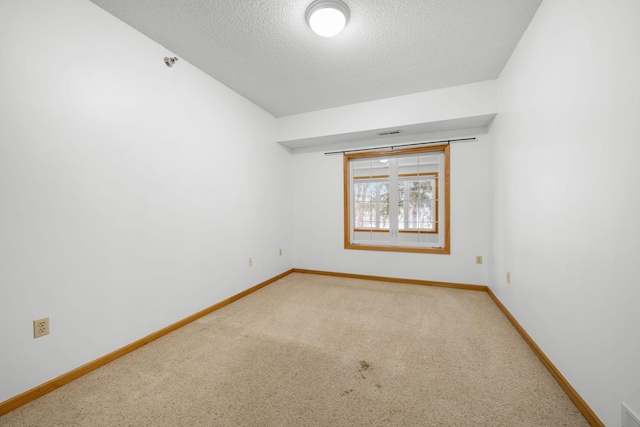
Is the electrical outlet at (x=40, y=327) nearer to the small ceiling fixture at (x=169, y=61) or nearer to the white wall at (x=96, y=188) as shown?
the white wall at (x=96, y=188)

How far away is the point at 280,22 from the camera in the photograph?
1876mm

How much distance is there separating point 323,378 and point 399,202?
9.43ft

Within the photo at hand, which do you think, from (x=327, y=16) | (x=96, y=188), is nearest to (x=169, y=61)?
(x=96, y=188)

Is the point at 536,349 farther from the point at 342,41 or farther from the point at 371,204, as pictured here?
the point at 342,41

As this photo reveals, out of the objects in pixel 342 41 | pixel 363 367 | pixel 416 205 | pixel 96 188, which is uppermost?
pixel 342 41

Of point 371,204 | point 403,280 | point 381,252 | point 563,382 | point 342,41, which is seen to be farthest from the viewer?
point 371,204

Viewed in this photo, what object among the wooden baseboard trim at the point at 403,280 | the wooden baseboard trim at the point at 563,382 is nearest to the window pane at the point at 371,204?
the wooden baseboard trim at the point at 403,280

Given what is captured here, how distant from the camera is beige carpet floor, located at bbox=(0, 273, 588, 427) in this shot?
1274mm

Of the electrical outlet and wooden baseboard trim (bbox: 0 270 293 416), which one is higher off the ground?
the electrical outlet

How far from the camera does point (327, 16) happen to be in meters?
1.74

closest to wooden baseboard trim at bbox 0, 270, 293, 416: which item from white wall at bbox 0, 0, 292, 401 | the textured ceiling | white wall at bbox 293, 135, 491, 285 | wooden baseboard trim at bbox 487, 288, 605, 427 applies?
white wall at bbox 0, 0, 292, 401

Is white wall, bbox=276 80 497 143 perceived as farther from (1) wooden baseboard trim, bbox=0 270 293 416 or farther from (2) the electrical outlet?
(2) the electrical outlet

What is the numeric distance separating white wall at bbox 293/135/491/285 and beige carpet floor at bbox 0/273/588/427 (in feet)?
3.23

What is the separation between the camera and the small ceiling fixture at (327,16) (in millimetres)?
1691
